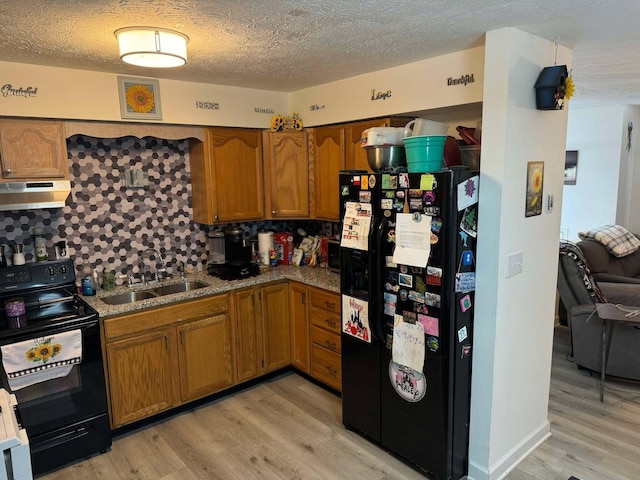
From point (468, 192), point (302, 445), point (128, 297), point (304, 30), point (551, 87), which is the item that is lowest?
point (302, 445)

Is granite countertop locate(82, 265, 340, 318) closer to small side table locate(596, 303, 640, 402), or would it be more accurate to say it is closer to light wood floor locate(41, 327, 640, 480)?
light wood floor locate(41, 327, 640, 480)

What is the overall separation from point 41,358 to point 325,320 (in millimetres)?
1823

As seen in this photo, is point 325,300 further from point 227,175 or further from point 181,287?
point 227,175

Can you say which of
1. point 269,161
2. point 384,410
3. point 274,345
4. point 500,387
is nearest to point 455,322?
point 500,387

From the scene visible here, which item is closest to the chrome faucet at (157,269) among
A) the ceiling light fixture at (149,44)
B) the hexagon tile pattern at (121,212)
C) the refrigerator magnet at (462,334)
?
the hexagon tile pattern at (121,212)

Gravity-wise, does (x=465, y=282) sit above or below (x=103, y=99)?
below

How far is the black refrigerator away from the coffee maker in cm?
106

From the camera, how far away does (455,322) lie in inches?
91.7

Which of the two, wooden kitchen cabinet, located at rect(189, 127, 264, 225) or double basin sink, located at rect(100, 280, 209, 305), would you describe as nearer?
double basin sink, located at rect(100, 280, 209, 305)

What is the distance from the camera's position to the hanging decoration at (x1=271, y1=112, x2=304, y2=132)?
377cm

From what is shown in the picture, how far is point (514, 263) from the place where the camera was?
238cm

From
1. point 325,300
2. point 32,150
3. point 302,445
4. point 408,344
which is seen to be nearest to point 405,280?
point 408,344

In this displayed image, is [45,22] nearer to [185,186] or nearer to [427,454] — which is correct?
[185,186]

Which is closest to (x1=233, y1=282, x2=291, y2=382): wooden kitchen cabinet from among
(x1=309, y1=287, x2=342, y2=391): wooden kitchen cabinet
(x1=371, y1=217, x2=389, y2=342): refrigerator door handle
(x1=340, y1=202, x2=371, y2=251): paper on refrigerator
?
(x1=309, y1=287, x2=342, y2=391): wooden kitchen cabinet
